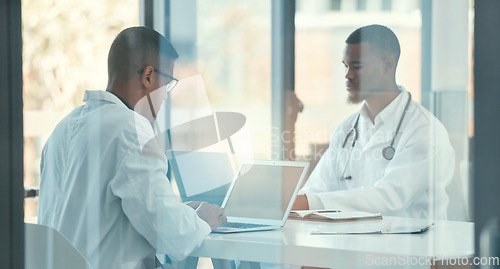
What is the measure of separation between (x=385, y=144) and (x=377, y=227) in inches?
9.7

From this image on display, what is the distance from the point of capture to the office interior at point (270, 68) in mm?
1344

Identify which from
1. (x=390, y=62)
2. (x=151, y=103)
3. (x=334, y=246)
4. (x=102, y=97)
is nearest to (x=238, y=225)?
(x=334, y=246)

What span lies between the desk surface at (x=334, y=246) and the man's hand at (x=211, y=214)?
0.05 meters

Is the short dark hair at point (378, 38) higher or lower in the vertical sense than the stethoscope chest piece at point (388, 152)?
higher

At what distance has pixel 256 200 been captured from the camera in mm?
1811

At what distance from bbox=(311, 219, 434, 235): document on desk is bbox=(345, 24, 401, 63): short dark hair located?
1.44 feet

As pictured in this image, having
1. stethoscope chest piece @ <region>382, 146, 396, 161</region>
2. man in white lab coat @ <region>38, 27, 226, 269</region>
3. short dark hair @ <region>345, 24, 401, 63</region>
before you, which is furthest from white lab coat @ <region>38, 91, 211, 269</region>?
short dark hair @ <region>345, 24, 401, 63</region>

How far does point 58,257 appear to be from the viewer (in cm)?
161

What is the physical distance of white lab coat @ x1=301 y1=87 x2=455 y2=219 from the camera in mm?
1484

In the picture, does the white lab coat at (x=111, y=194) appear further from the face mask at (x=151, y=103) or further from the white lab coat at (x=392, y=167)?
the white lab coat at (x=392, y=167)

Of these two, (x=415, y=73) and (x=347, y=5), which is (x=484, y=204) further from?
(x=347, y=5)

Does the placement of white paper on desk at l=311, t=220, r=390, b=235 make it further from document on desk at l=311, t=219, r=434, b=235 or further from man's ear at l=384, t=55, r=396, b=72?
man's ear at l=384, t=55, r=396, b=72

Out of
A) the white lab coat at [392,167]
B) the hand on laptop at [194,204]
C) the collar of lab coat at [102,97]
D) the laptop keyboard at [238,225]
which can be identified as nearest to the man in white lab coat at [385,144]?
the white lab coat at [392,167]

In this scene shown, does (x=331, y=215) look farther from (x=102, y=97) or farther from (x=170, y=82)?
(x=102, y=97)
